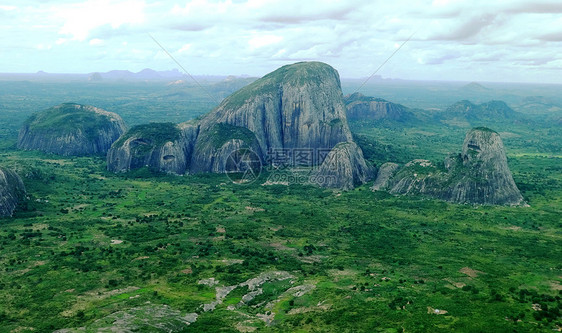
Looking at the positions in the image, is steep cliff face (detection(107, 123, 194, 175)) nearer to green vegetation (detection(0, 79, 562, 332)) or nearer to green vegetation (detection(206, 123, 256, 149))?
green vegetation (detection(206, 123, 256, 149))

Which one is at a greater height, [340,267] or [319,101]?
[319,101]

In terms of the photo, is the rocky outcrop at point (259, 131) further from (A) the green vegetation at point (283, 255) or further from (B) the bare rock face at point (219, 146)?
(A) the green vegetation at point (283, 255)

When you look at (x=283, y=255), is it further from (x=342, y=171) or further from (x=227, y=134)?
(x=227, y=134)

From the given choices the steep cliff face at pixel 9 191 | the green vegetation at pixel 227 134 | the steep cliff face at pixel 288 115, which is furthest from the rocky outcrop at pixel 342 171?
the steep cliff face at pixel 9 191

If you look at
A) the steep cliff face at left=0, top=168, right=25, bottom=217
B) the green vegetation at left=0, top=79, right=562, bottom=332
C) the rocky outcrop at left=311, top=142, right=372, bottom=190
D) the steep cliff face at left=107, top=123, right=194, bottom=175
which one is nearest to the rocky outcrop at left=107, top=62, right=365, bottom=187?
the steep cliff face at left=107, top=123, right=194, bottom=175

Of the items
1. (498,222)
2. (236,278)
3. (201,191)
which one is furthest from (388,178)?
(236,278)

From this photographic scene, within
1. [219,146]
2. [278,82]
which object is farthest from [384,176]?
[278,82]

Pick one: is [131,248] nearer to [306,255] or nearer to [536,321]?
[306,255]
